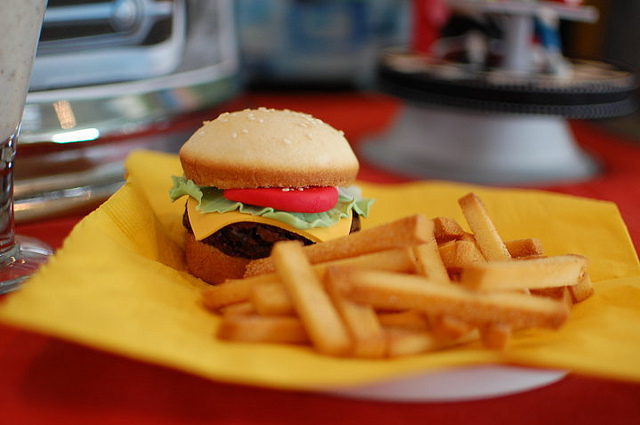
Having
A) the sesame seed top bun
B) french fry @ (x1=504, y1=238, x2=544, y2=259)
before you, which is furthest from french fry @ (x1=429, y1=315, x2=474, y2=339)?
the sesame seed top bun

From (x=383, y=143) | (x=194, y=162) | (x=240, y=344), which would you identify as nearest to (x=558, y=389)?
→ (x=240, y=344)

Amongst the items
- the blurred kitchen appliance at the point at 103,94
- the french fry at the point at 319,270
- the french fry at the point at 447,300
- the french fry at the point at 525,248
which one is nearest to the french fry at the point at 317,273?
the french fry at the point at 319,270

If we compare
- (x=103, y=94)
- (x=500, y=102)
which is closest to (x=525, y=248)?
(x=500, y=102)

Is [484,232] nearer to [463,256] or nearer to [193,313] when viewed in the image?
[463,256]

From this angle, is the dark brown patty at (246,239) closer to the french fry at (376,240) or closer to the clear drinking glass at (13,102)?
the french fry at (376,240)

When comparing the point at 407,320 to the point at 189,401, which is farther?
the point at 407,320
